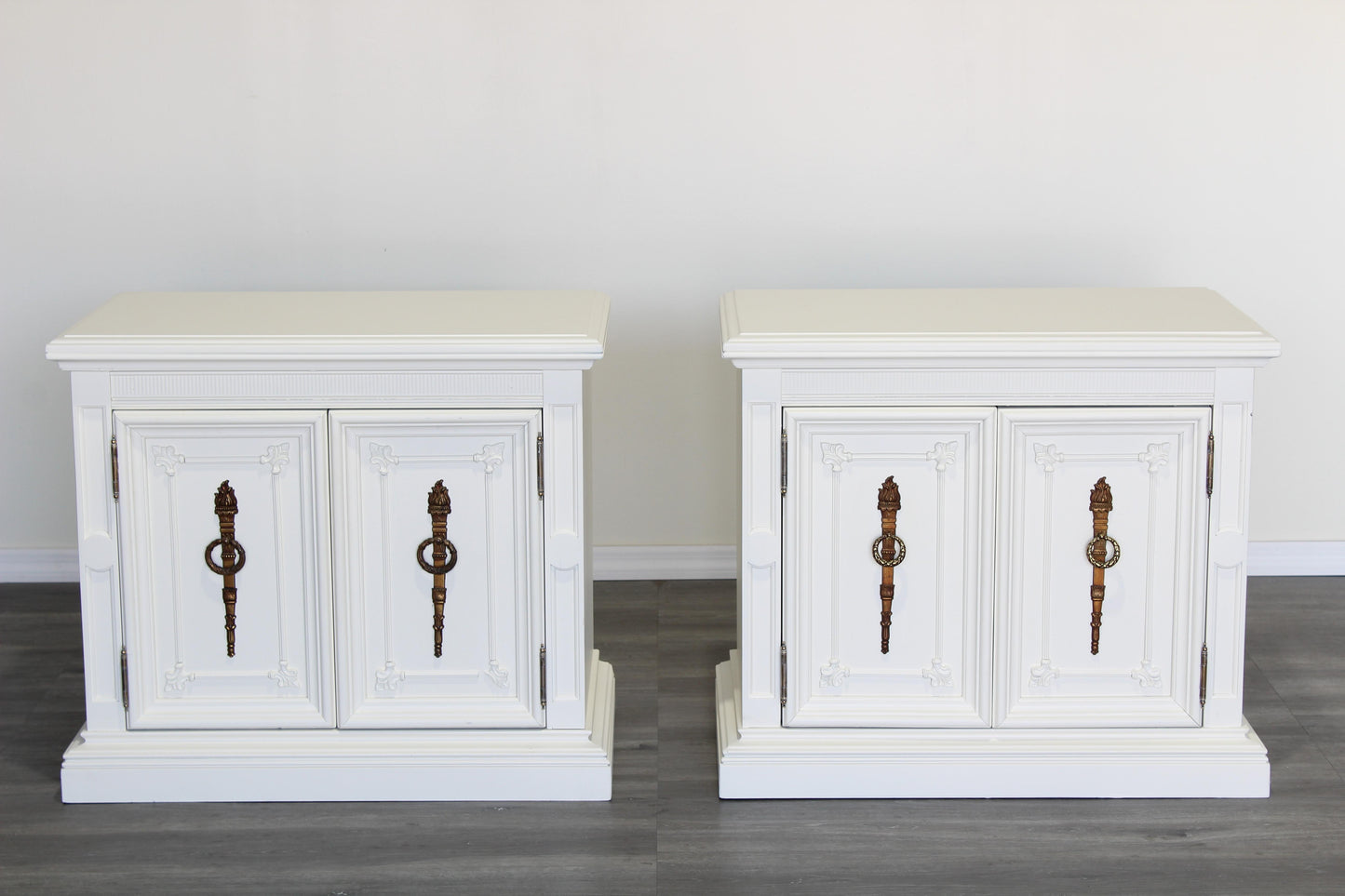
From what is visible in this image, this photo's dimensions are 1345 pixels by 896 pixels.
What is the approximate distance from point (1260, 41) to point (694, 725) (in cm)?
181

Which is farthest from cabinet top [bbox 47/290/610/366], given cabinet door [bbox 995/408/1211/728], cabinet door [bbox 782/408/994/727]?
cabinet door [bbox 995/408/1211/728]

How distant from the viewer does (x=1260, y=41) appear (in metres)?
3.29

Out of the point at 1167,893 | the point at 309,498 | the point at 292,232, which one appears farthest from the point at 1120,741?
the point at 292,232

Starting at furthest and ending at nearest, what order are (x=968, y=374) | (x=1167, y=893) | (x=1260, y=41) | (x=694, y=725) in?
1. (x=1260, y=41)
2. (x=694, y=725)
3. (x=968, y=374)
4. (x=1167, y=893)

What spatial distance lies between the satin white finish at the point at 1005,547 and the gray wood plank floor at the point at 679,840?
7 cm

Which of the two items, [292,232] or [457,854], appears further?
[292,232]

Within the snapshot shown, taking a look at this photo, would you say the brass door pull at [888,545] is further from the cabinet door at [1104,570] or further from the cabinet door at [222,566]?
the cabinet door at [222,566]

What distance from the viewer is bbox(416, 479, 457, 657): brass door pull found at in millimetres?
2541

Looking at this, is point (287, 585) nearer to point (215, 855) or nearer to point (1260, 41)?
point (215, 855)

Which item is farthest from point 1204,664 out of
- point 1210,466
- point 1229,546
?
point 1210,466

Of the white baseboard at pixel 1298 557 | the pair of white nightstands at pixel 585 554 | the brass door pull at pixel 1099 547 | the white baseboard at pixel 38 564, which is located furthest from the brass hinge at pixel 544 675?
the white baseboard at pixel 1298 557

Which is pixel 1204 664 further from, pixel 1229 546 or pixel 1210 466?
pixel 1210 466

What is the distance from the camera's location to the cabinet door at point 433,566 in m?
2.53

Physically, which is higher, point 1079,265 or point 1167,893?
point 1079,265
